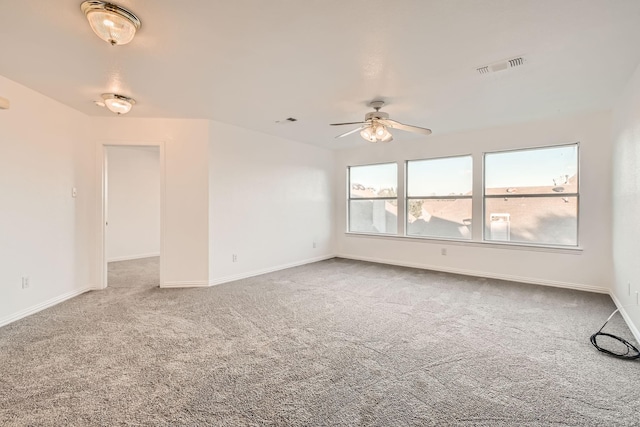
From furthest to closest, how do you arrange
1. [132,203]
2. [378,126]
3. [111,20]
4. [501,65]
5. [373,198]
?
[132,203] → [373,198] → [378,126] → [501,65] → [111,20]

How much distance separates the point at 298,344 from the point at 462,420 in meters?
1.35

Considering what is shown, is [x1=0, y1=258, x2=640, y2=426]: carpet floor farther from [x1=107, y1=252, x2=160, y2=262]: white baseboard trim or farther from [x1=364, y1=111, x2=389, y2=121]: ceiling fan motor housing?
[x1=107, y1=252, x2=160, y2=262]: white baseboard trim

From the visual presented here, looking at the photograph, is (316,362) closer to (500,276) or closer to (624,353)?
(624,353)

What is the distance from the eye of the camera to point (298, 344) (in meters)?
2.58

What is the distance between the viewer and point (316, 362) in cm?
228

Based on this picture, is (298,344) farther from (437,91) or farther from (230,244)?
(437,91)

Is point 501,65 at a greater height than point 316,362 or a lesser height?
greater

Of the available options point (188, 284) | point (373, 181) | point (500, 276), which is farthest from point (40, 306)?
point (500, 276)

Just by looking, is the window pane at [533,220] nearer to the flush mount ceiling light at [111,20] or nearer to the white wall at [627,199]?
the white wall at [627,199]

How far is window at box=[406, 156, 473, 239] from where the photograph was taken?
17.3ft

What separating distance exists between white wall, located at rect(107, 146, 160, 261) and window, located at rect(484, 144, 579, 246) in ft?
21.9

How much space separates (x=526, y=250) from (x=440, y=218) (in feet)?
4.71

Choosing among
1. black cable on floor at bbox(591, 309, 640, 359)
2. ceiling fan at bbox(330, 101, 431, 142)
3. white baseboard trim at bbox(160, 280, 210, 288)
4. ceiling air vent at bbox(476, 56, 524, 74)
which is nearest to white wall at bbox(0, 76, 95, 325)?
white baseboard trim at bbox(160, 280, 210, 288)

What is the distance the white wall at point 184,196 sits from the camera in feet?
14.2
